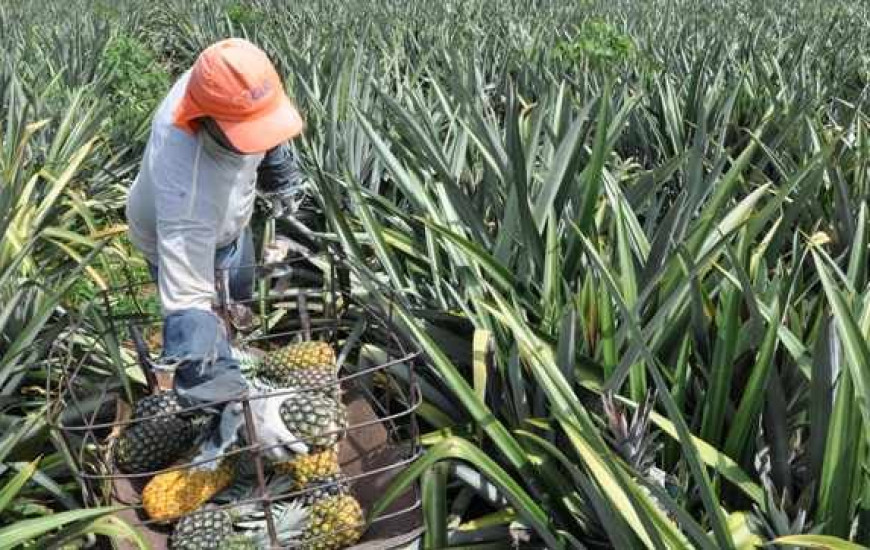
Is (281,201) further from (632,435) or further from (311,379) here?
(632,435)

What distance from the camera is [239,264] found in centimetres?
249

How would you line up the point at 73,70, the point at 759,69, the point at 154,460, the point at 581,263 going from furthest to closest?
the point at 73,70, the point at 759,69, the point at 581,263, the point at 154,460

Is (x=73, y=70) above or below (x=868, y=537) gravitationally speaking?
above

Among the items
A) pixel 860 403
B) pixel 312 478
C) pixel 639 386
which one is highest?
pixel 860 403

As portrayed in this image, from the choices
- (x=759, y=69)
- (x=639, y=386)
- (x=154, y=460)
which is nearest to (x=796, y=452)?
(x=639, y=386)

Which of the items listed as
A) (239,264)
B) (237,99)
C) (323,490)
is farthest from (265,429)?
(239,264)

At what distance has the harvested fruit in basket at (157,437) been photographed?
190 centimetres

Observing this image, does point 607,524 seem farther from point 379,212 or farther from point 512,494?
point 379,212

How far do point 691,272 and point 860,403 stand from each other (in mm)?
366

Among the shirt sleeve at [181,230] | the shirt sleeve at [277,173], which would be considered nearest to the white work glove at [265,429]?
the shirt sleeve at [181,230]

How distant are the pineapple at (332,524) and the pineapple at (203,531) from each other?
15cm

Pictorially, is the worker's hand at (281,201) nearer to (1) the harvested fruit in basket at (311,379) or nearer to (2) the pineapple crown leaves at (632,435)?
(1) the harvested fruit in basket at (311,379)

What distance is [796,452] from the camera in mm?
1618

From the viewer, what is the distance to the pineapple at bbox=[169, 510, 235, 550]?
1647 mm
